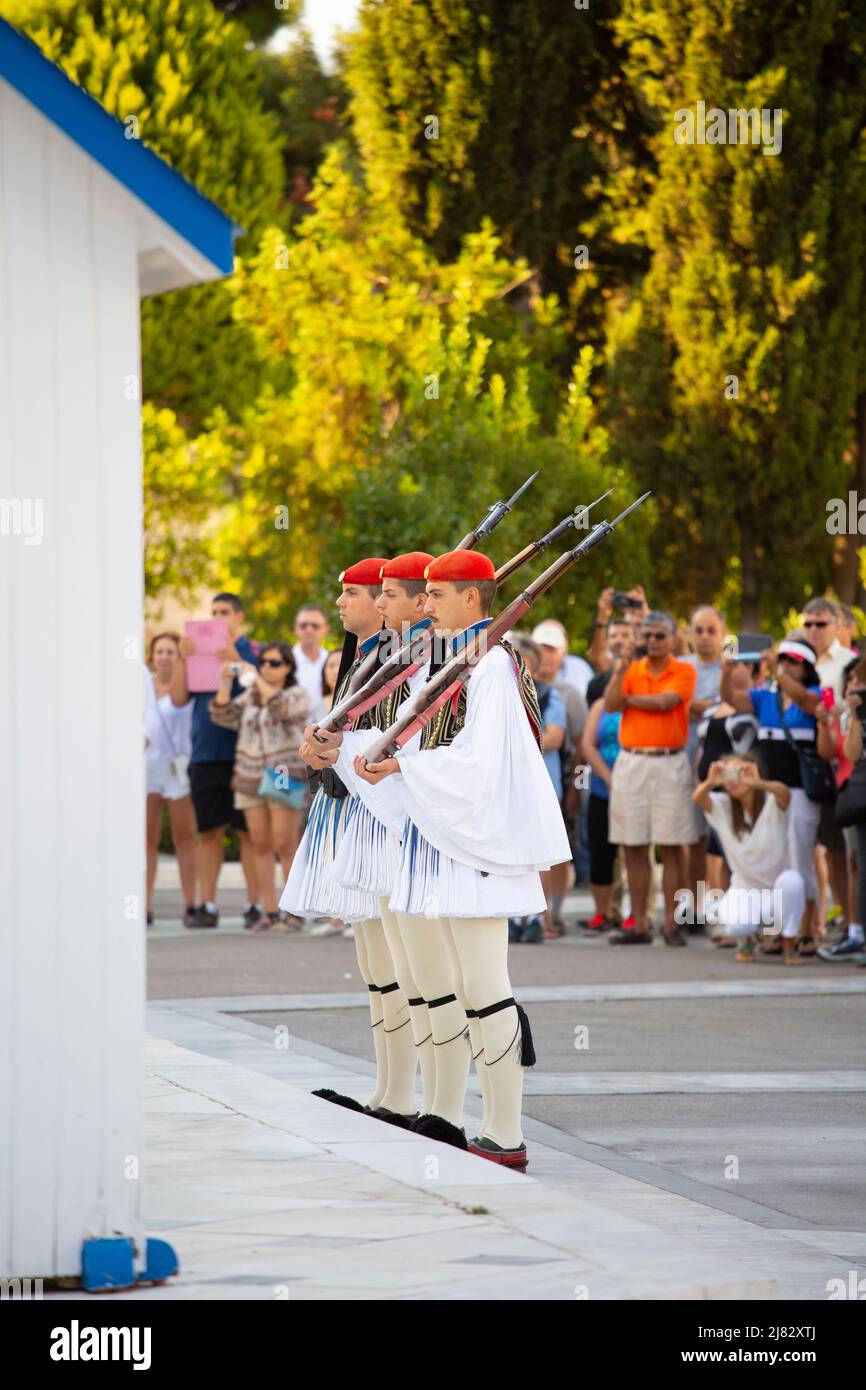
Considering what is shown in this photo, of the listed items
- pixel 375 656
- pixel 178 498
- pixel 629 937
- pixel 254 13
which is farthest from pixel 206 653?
pixel 254 13

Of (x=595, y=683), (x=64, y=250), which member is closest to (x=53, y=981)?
(x=64, y=250)

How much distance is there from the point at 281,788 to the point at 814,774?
3830mm

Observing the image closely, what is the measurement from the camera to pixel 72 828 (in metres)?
5.68

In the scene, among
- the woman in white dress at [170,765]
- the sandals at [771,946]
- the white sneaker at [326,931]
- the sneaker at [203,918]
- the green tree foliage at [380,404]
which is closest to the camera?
the sandals at [771,946]

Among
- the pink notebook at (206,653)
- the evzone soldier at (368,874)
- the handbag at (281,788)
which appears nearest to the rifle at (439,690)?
the evzone soldier at (368,874)

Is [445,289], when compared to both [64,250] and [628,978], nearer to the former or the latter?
[628,978]

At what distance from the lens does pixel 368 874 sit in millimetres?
8352

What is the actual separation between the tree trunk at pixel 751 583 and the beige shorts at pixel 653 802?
57.0 ft

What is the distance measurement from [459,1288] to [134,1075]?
0.96 meters

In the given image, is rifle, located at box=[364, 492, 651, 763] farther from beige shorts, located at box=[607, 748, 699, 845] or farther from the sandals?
beige shorts, located at box=[607, 748, 699, 845]

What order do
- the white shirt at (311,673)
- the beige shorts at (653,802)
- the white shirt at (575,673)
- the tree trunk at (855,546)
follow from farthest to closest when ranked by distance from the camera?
the tree trunk at (855,546) → the white shirt at (575,673) → the white shirt at (311,673) → the beige shorts at (653,802)

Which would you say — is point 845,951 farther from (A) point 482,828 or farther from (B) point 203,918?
(A) point 482,828

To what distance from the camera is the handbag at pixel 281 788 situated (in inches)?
638

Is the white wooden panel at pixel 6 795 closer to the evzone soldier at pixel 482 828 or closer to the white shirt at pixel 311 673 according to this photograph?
the evzone soldier at pixel 482 828
